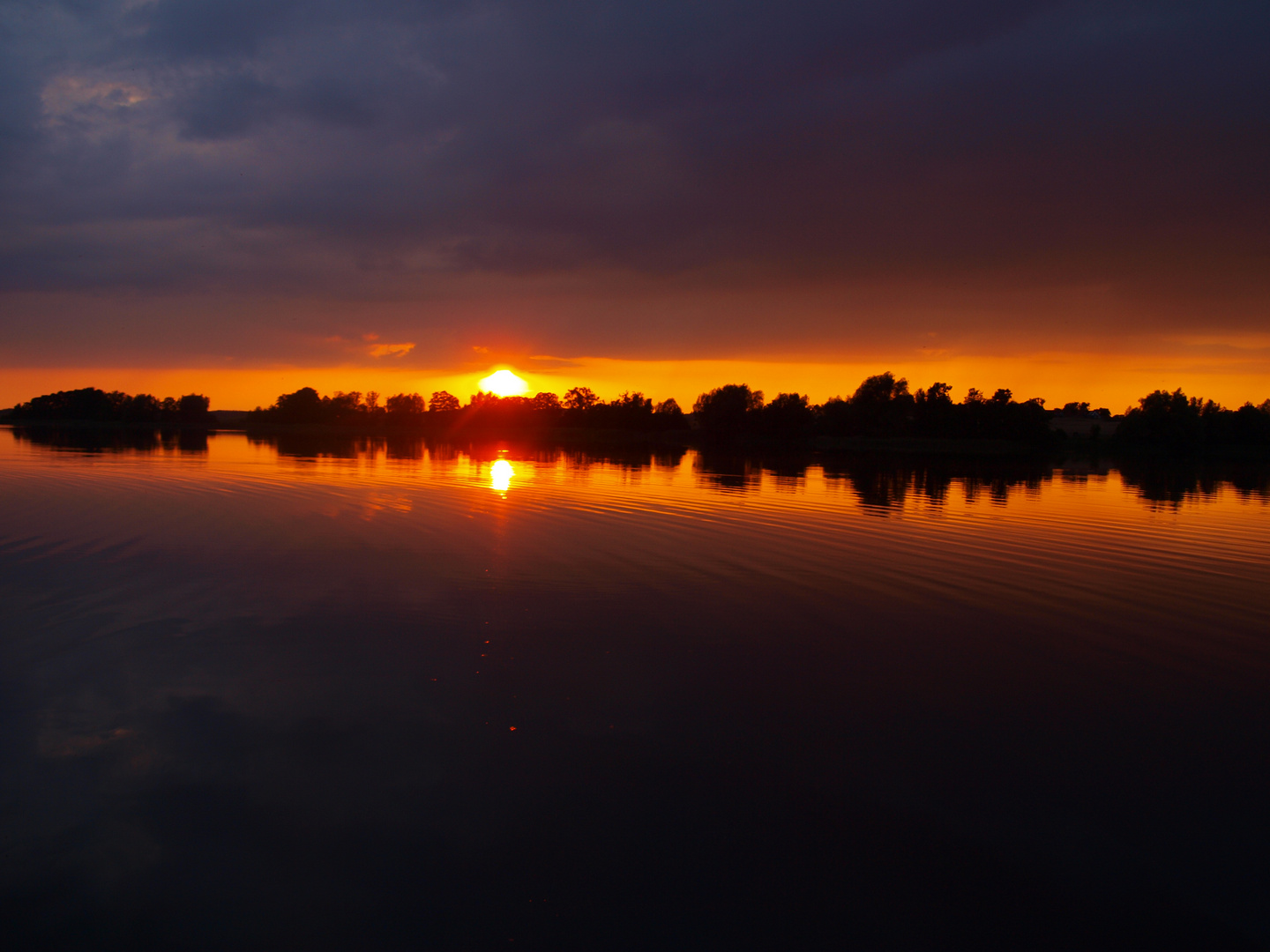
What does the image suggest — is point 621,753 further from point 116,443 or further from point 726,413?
point 726,413

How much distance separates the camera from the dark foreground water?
16.6ft

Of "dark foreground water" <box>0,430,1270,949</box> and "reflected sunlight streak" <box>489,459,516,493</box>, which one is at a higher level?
"reflected sunlight streak" <box>489,459,516,493</box>

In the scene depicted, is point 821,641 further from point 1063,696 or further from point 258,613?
point 258,613

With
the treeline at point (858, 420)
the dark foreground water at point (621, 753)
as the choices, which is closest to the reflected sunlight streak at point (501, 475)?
the dark foreground water at point (621, 753)

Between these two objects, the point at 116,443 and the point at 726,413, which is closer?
the point at 116,443

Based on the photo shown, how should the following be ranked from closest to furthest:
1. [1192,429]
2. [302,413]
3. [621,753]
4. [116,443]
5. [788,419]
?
[621,753] < [116,443] < [1192,429] < [788,419] < [302,413]

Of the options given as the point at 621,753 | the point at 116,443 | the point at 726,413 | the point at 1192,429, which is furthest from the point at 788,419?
the point at 621,753

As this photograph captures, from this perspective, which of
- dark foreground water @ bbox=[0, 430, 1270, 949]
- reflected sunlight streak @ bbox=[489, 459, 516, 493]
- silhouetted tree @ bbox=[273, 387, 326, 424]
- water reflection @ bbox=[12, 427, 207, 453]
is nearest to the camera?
dark foreground water @ bbox=[0, 430, 1270, 949]

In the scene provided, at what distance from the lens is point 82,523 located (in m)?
18.6

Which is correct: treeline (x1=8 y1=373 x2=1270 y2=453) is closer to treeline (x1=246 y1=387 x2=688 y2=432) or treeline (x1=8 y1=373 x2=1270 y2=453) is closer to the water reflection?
treeline (x1=246 y1=387 x2=688 y2=432)

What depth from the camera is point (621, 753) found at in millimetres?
7090

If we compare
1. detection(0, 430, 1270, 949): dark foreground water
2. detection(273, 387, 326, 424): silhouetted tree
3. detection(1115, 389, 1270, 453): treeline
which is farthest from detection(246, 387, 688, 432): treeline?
detection(0, 430, 1270, 949): dark foreground water

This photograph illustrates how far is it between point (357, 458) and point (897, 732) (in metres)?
48.3

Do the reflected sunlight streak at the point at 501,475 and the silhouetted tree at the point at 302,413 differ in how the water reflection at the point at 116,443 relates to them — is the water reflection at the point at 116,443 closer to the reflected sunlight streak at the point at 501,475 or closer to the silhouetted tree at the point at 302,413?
the reflected sunlight streak at the point at 501,475
